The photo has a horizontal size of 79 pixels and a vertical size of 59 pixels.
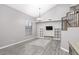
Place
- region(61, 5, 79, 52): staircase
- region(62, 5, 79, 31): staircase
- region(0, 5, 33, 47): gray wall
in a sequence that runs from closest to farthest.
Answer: region(61, 5, 79, 52): staircase < region(62, 5, 79, 31): staircase < region(0, 5, 33, 47): gray wall

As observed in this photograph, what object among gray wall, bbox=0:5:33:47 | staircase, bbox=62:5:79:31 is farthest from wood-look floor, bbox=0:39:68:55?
staircase, bbox=62:5:79:31

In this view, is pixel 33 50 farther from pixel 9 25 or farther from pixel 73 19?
pixel 73 19

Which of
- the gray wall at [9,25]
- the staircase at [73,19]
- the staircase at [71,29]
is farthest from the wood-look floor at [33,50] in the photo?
the staircase at [73,19]

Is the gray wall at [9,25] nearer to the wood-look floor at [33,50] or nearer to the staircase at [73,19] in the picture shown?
the wood-look floor at [33,50]

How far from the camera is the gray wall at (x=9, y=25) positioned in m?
4.39

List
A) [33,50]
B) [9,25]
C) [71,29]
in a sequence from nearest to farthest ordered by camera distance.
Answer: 1. [71,29]
2. [33,50]
3. [9,25]

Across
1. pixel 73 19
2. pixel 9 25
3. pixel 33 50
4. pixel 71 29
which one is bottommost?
pixel 33 50

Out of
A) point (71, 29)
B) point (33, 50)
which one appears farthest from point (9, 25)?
point (71, 29)

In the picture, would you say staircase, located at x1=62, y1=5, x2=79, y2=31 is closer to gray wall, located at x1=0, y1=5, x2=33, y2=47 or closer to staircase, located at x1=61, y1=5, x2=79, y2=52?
staircase, located at x1=61, y1=5, x2=79, y2=52

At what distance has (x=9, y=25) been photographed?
16.2ft

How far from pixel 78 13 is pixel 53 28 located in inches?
195

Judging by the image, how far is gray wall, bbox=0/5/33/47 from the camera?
4.39 metres

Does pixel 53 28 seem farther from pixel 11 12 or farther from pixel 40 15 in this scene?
pixel 11 12

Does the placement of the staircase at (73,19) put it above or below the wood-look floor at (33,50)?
above
